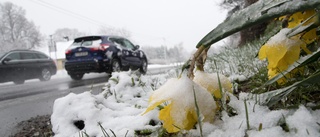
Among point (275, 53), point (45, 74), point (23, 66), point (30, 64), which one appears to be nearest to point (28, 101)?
point (275, 53)

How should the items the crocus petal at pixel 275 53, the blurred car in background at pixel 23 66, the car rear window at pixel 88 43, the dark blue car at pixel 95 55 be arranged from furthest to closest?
the blurred car in background at pixel 23 66 → the car rear window at pixel 88 43 → the dark blue car at pixel 95 55 → the crocus petal at pixel 275 53

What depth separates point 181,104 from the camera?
0.68 meters

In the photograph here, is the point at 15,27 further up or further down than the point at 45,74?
further up

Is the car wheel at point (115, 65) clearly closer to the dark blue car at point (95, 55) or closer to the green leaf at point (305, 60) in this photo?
the dark blue car at point (95, 55)

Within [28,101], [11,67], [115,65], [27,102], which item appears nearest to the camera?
[27,102]

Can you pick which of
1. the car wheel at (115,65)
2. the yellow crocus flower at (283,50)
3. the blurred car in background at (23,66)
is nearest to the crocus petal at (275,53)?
the yellow crocus flower at (283,50)

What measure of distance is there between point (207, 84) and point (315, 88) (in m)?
0.47

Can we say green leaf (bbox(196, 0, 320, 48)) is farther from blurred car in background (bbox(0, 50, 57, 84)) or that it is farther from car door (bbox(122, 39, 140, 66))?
blurred car in background (bbox(0, 50, 57, 84))

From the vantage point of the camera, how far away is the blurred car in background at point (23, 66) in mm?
9414

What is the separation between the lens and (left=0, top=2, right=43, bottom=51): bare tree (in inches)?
1852

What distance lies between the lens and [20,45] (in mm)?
43625

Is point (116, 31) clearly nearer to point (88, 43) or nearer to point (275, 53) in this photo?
point (88, 43)

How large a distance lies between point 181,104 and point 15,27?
5505 cm

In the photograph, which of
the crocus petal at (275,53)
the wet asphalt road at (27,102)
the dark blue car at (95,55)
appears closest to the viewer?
the crocus petal at (275,53)
